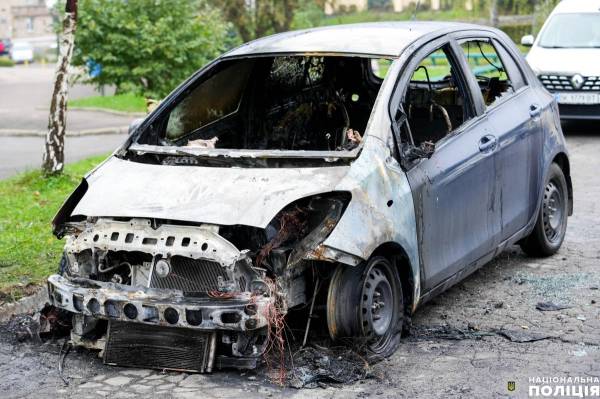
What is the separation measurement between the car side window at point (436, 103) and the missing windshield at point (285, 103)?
1.08ft

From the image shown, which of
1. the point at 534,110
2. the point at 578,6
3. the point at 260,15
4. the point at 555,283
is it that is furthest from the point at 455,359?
the point at 260,15

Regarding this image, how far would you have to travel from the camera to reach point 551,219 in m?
7.77

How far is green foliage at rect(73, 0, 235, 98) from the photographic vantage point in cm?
2052

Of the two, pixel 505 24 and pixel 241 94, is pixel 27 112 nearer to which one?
pixel 241 94

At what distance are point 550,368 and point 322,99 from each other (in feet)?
8.91

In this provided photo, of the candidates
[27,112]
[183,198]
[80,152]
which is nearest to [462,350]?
[183,198]

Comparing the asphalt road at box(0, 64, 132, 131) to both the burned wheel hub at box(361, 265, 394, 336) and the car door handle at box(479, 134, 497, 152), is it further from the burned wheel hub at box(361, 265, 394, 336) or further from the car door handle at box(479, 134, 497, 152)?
the burned wheel hub at box(361, 265, 394, 336)

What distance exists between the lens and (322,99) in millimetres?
7215

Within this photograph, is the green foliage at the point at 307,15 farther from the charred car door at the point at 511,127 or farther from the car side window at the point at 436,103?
the car side window at the point at 436,103

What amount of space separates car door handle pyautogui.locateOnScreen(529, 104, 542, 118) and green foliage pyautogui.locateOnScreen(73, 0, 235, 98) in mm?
13974

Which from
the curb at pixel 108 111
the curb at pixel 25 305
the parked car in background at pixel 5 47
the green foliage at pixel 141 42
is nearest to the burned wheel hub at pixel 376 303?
the curb at pixel 25 305

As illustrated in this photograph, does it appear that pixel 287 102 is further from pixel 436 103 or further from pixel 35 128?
pixel 35 128

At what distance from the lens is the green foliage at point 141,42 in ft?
67.3

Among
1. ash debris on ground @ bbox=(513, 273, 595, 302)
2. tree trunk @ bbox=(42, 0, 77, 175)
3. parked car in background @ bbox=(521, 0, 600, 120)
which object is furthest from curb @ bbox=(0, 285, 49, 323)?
parked car in background @ bbox=(521, 0, 600, 120)
